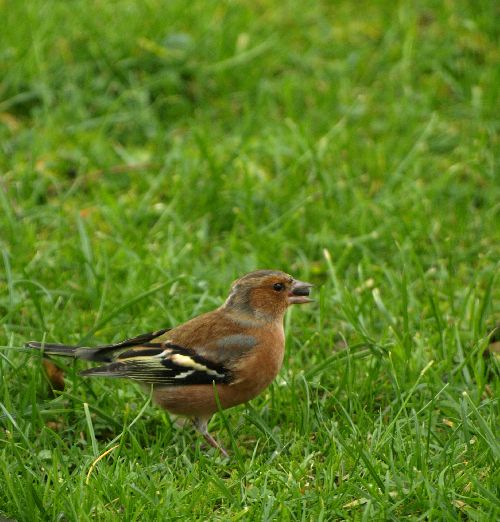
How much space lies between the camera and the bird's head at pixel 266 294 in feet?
16.1

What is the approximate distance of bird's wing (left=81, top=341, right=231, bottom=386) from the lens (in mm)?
4605

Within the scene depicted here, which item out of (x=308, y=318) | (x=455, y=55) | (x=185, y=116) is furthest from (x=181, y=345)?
(x=455, y=55)

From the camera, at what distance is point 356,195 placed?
261 inches

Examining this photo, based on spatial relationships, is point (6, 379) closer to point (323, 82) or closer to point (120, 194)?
point (120, 194)

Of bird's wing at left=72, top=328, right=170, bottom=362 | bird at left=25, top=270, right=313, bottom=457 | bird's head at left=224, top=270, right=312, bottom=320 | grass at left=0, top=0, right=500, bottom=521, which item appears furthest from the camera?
bird's head at left=224, top=270, right=312, bottom=320

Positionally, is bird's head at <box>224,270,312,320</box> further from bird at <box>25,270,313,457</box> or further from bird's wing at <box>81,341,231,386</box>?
bird's wing at <box>81,341,231,386</box>

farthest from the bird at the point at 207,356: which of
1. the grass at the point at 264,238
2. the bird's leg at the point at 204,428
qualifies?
the grass at the point at 264,238

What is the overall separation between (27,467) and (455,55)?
530 cm

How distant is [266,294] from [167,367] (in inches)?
24.1

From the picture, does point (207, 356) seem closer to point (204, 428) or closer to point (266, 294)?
point (204, 428)

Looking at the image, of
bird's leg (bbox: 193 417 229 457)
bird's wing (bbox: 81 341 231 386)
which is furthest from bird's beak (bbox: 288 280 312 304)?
bird's leg (bbox: 193 417 229 457)

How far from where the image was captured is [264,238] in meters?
6.21

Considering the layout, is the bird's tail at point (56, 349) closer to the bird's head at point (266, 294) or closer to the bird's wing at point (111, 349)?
the bird's wing at point (111, 349)

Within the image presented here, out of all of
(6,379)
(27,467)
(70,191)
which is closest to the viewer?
(27,467)
